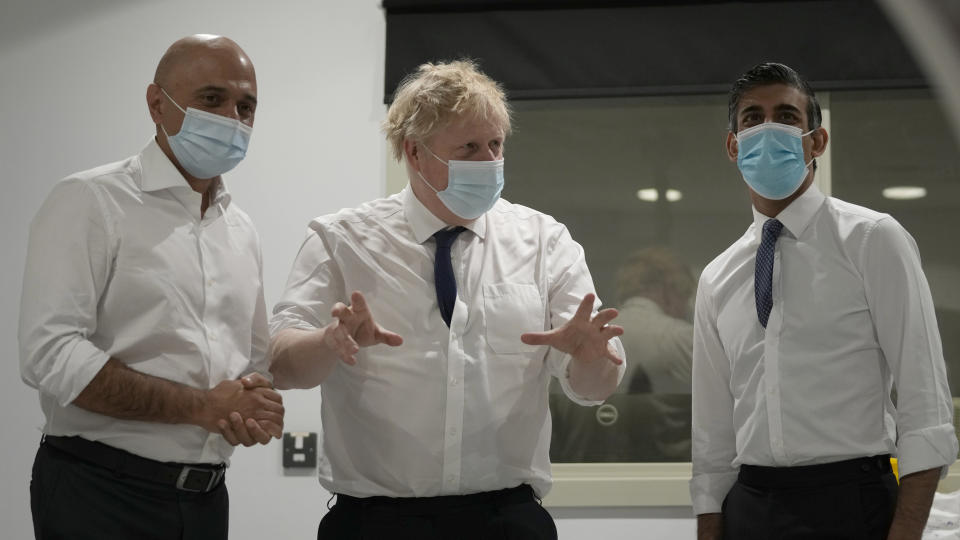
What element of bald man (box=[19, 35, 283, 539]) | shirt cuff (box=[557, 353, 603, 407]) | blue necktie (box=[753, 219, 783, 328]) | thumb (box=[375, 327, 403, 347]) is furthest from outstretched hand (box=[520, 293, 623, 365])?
bald man (box=[19, 35, 283, 539])

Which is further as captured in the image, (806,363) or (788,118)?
(788,118)

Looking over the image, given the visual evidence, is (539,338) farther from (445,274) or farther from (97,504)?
(97,504)

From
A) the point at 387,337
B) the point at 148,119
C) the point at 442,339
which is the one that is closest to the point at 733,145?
the point at 442,339

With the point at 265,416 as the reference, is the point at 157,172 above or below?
above

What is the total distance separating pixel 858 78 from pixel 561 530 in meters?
1.95

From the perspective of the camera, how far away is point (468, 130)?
6.98 feet

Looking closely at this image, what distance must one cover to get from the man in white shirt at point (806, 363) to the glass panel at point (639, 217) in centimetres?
113

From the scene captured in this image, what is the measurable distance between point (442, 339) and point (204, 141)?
676 millimetres

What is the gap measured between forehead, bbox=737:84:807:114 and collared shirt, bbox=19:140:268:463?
51.4 inches

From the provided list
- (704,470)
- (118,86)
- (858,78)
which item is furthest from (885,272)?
(118,86)

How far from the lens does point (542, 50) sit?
3.49m

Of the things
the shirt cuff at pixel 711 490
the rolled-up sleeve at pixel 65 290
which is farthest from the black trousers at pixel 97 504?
the shirt cuff at pixel 711 490

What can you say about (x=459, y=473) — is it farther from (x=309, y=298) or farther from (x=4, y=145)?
(x=4, y=145)

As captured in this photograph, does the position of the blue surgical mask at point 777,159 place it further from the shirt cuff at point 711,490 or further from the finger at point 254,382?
the finger at point 254,382
